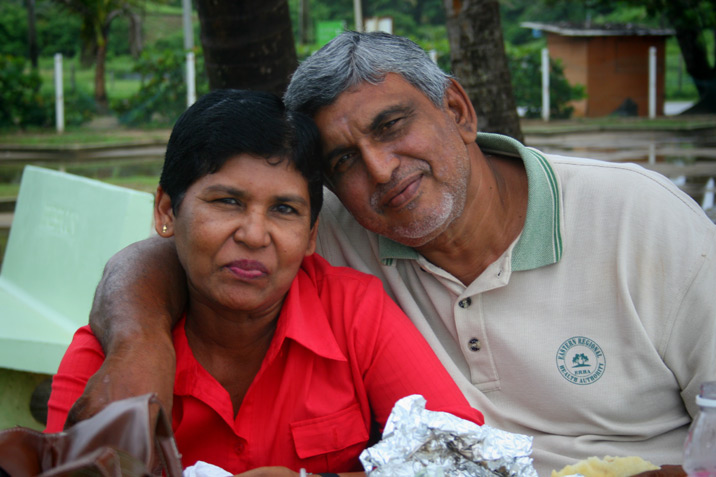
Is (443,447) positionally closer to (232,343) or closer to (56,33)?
(232,343)

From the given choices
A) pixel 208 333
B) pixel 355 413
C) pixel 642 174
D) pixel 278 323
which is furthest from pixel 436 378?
pixel 642 174

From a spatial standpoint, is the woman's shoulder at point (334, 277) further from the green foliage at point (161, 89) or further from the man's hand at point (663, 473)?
the green foliage at point (161, 89)

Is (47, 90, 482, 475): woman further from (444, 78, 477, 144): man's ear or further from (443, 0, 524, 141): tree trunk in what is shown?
(443, 0, 524, 141): tree trunk

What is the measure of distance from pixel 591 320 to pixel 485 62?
309 cm

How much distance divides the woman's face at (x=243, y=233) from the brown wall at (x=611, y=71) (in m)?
22.1

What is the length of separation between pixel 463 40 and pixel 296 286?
3324mm

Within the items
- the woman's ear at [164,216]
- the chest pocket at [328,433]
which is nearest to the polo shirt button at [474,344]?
the chest pocket at [328,433]

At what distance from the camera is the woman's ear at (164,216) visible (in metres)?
2.19

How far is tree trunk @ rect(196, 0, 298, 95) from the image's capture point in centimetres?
363

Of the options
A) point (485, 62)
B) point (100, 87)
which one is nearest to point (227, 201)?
point (485, 62)

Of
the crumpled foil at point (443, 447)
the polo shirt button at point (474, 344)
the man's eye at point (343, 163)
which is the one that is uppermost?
the man's eye at point (343, 163)

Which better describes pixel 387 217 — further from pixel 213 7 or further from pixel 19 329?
pixel 19 329

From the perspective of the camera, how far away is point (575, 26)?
76.6 feet

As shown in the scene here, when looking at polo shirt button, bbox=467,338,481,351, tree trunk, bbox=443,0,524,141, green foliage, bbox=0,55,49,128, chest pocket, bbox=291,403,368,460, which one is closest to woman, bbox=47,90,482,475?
chest pocket, bbox=291,403,368,460
